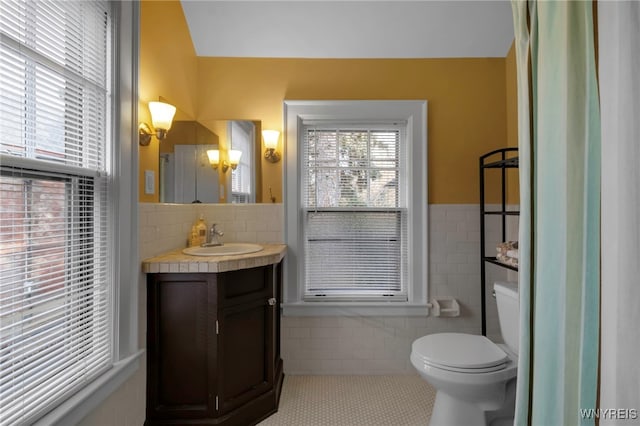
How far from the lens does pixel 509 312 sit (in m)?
1.82

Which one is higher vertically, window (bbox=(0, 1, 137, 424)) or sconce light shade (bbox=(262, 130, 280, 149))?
sconce light shade (bbox=(262, 130, 280, 149))

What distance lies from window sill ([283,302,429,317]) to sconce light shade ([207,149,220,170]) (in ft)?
3.95

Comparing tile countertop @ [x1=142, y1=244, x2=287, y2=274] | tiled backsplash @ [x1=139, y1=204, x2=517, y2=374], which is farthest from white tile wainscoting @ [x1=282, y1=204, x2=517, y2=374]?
tile countertop @ [x1=142, y1=244, x2=287, y2=274]

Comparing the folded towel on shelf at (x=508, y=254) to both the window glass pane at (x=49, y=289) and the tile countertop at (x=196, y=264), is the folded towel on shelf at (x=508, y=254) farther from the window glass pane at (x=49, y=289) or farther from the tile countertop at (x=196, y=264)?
the window glass pane at (x=49, y=289)

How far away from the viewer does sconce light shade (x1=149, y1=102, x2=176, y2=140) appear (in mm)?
1832

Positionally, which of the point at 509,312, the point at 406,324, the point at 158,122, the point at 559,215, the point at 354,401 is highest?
the point at 158,122

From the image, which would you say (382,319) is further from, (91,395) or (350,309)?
(91,395)

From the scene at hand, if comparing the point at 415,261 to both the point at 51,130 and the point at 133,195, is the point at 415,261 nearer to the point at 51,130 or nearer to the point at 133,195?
the point at 133,195

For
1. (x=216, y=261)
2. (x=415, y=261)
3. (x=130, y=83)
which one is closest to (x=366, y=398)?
(x=415, y=261)

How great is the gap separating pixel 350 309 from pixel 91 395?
166 cm

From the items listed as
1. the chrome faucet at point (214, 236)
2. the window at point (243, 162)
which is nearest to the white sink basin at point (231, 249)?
the chrome faucet at point (214, 236)

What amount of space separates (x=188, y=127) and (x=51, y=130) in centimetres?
112

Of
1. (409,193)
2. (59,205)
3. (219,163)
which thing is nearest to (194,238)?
(219,163)

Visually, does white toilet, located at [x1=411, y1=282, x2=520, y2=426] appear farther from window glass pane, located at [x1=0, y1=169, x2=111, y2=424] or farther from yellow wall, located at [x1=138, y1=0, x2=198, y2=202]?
yellow wall, located at [x1=138, y1=0, x2=198, y2=202]
